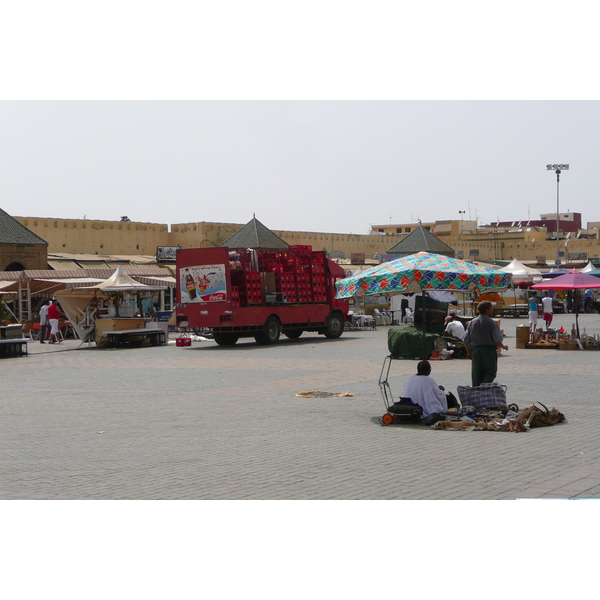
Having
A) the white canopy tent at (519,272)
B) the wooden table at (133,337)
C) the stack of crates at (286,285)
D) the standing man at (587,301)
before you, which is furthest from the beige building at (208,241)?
the stack of crates at (286,285)

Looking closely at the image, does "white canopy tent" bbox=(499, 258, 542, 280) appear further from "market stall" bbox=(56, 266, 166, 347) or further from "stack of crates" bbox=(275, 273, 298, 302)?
"market stall" bbox=(56, 266, 166, 347)

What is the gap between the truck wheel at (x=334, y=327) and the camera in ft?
104

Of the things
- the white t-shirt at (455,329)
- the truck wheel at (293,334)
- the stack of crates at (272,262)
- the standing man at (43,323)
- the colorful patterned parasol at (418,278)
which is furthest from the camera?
the standing man at (43,323)

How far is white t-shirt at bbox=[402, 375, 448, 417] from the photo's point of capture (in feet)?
38.2

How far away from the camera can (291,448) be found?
32.1 ft

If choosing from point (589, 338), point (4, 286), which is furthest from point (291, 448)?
point (4, 286)

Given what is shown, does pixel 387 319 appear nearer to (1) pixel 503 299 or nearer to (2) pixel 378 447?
(1) pixel 503 299

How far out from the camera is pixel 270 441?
10289mm

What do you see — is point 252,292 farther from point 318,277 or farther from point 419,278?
point 419,278

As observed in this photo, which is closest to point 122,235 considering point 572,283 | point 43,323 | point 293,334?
point 43,323

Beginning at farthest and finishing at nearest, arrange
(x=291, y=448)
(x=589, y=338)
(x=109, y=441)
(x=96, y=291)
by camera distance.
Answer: (x=96, y=291) → (x=589, y=338) → (x=109, y=441) → (x=291, y=448)

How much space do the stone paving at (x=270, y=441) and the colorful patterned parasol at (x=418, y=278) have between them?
1.81 m

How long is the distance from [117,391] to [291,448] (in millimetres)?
7133

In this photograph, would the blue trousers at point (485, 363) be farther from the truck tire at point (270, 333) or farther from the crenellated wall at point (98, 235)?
the crenellated wall at point (98, 235)
